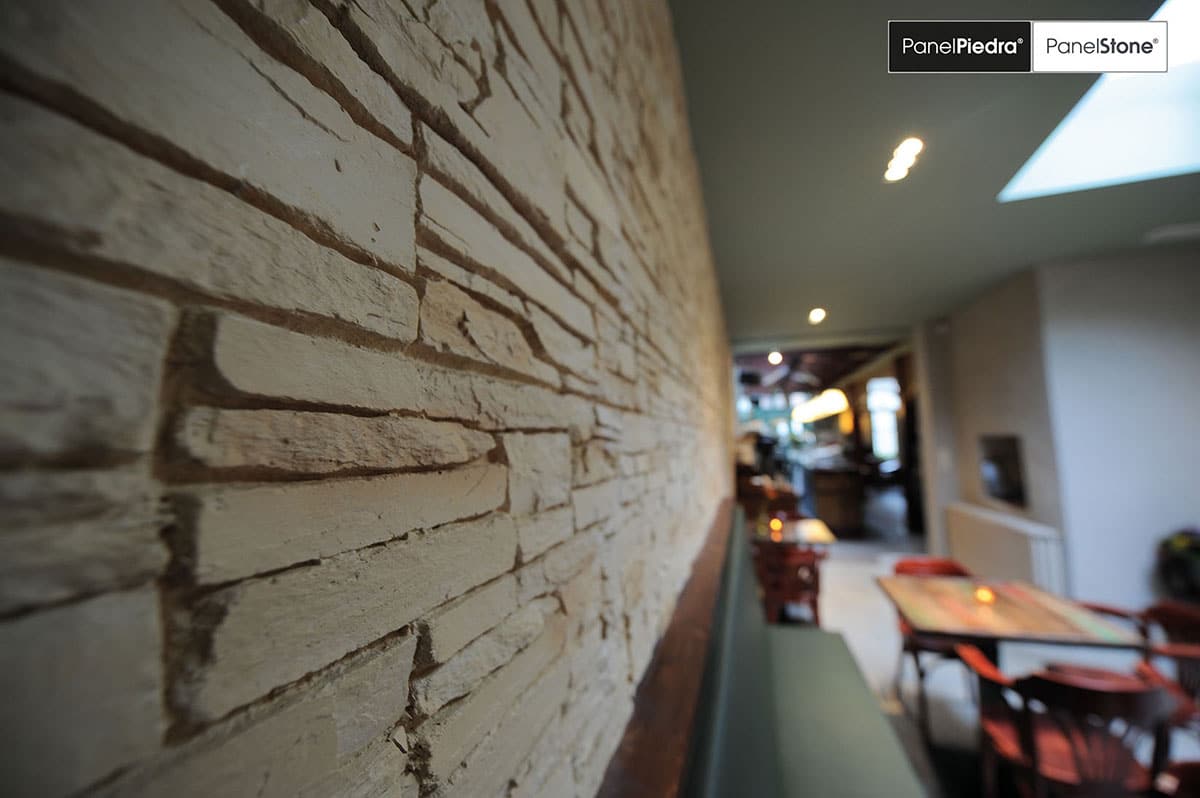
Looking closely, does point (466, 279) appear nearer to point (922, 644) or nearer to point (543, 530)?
point (543, 530)

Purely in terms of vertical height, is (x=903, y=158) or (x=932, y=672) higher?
(x=903, y=158)

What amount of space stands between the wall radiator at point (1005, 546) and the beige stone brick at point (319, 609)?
5513 millimetres

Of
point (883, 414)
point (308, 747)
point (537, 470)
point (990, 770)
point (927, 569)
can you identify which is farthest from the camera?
point (883, 414)

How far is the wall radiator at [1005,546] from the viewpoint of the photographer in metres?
3.98

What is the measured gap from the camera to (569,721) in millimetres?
678

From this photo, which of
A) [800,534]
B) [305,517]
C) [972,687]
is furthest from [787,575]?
[305,517]

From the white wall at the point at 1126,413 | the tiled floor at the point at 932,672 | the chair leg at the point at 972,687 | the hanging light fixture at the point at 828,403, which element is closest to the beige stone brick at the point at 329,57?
the tiled floor at the point at 932,672

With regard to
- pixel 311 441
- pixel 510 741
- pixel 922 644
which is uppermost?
pixel 311 441

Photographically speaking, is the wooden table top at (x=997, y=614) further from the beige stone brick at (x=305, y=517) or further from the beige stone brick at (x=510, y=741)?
the beige stone brick at (x=305, y=517)

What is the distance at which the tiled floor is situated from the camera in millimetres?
2574

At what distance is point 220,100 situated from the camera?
10.8 inches

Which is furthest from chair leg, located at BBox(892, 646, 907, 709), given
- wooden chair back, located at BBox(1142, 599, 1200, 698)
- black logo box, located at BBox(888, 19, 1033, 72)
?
black logo box, located at BBox(888, 19, 1033, 72)

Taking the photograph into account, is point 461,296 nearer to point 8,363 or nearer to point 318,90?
point 318,90

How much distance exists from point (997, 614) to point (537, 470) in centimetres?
326
